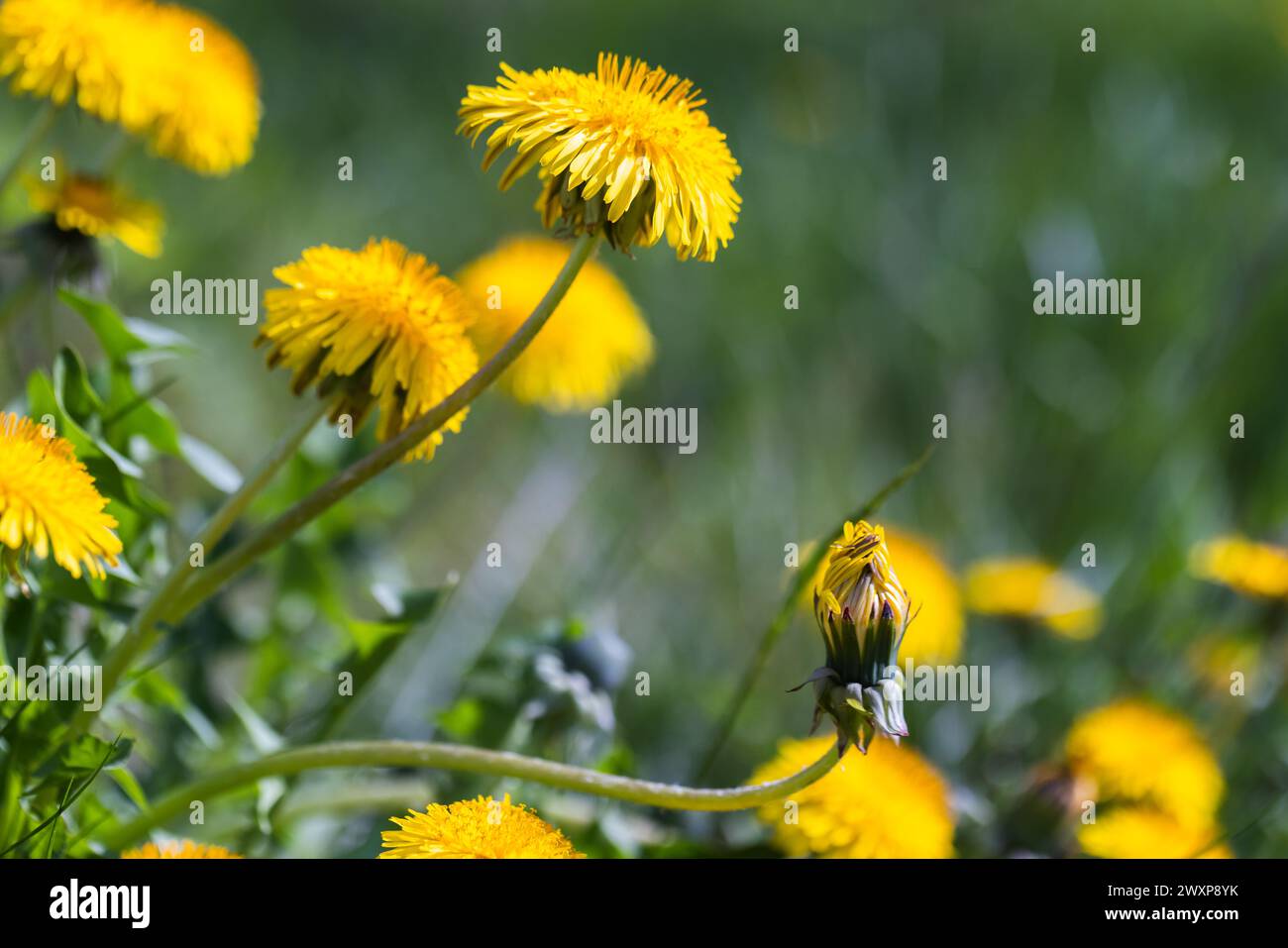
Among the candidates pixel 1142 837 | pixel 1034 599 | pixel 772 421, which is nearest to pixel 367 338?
pixel 1142 837

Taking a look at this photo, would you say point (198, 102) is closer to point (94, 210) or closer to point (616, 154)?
point (94, 210)

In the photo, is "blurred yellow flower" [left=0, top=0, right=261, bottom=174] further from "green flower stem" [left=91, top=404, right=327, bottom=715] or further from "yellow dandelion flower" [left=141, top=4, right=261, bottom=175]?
"green flower stem" [left=91, top=404, right=327, bottom=715]

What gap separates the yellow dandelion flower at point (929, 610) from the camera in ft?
4.50

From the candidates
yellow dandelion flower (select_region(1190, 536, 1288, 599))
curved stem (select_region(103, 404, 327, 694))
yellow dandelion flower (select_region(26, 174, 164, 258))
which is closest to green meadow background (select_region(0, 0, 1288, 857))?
yellow dandelion flower (select_region(1190, 536, 1288, 599))

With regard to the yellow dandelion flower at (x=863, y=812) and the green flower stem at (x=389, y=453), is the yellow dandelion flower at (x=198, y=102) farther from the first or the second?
the yellow dandelion flower at (x=863, y=812)

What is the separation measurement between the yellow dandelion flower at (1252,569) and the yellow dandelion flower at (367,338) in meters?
0.88

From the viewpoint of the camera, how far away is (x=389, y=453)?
0.78 m

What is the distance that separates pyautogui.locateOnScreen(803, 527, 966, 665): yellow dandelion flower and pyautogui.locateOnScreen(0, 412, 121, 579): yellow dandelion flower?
2.75 ft

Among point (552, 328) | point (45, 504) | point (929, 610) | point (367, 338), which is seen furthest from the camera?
point (929, 610)

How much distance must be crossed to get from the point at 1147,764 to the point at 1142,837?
10cm

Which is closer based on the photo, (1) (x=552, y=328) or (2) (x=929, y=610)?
(1) (x=552, y=328)

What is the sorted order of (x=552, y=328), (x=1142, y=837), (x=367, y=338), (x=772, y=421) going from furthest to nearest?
(x=772, y=421) → (x=552, y=328) → (x=1142, y=837) → (x=367, y=338)
